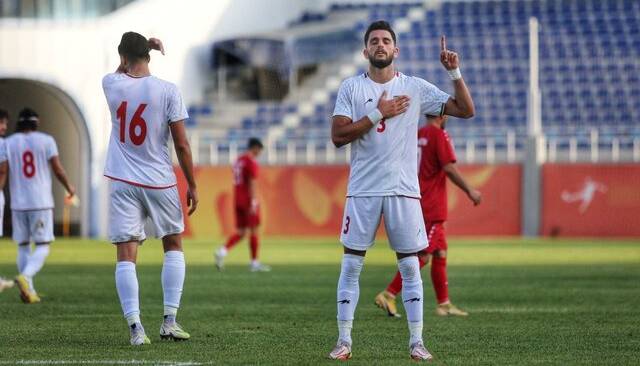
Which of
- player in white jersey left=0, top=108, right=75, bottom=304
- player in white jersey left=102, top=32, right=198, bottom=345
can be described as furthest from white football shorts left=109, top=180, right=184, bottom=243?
player in white jersey left=0, top=108, right=75, bottom=304

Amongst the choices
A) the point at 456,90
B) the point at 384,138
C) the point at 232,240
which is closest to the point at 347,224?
the point at 384,138

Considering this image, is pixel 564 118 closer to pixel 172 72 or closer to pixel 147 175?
pixel 172 72

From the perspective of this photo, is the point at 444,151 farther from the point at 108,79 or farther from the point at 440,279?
the point at 108,79

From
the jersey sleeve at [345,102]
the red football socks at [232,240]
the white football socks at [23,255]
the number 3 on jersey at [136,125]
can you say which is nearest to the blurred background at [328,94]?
the red football socks at [232,240]

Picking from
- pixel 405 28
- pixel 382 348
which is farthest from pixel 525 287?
pixel 405 28

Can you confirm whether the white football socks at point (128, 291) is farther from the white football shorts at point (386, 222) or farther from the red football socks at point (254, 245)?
the red football socks at point (254, 245)

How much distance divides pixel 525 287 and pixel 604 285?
104 cm

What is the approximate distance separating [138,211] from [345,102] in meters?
2.02

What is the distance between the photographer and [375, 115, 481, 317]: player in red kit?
43.0 feet

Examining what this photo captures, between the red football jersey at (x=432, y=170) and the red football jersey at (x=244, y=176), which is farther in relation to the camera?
the red football jersey at (x=244, y=176)

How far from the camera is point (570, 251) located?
27.0 meters

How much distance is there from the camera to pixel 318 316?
12852 millimetres

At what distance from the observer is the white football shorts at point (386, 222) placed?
29.4 feet

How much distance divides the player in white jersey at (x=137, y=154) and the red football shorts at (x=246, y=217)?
1196cm
